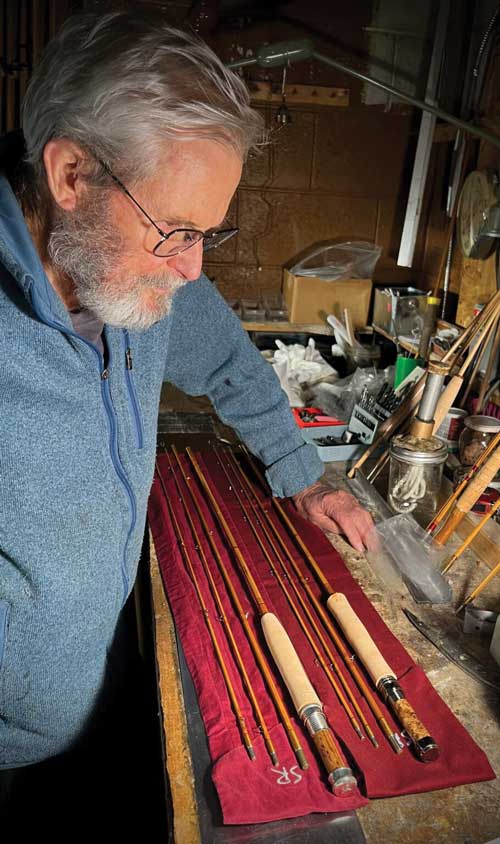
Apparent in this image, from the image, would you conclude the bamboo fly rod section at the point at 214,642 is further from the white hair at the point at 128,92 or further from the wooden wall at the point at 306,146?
the wooden wall at the point at 306,146

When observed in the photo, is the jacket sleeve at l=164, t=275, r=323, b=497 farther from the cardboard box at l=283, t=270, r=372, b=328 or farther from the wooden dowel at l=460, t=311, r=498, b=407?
the cardboard box at l=283, t=270, r=372, b=328

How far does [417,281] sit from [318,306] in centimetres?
59

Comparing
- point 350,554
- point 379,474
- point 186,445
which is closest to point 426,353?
point 379,474

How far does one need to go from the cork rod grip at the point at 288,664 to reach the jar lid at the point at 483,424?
33.6 inches

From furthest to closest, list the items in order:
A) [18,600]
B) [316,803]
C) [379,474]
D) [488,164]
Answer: [488,164] → [379,474] → [18,600] → [316,803]

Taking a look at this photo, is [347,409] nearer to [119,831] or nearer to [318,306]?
[318,306]

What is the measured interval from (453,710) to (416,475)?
0.73 meters

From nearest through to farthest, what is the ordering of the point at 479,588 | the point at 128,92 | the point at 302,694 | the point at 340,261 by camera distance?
the point at 128,92 < the point at 302,694 < the point at 479,588 < the point at 340,261

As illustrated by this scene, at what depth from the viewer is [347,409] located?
2707 mm

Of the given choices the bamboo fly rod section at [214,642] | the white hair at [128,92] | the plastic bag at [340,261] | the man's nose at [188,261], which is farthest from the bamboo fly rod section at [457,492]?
the plastic bag at [340,261]

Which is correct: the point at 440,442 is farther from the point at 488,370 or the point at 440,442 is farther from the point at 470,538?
the point at 488,370

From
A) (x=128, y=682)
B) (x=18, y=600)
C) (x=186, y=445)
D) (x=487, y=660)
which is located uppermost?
(x=18, y=600)

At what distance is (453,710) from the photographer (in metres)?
1.17

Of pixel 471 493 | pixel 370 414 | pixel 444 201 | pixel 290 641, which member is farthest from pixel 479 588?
pixel 444 201
